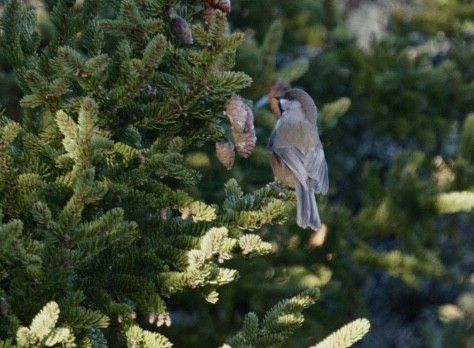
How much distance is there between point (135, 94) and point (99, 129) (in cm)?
19

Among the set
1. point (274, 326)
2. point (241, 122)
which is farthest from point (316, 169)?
point (274, 326)

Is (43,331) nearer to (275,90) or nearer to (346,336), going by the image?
(346,336)

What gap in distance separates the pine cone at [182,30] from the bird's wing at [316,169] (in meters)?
1.96

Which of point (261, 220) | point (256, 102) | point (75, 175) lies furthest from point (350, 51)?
point (75, 175)

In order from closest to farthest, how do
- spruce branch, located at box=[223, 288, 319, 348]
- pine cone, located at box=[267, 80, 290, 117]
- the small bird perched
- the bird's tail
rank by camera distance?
spruce branch, located at box=[223, 288, 319, 348]
the bird's tail
the small bird perched
pine cone, located at box=[267, 80, 290, 117]

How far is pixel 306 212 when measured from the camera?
429 centimetres

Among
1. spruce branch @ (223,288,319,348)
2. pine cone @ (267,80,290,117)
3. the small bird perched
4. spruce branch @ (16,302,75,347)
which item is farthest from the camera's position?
pine cone @ (267,80,290,117)

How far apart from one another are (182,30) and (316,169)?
2194mm

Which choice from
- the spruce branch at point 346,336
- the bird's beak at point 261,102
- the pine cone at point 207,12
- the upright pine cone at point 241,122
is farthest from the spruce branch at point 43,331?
the bird's beak at point 261,102

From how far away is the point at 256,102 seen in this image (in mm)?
5605

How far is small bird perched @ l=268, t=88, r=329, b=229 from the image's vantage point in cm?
472

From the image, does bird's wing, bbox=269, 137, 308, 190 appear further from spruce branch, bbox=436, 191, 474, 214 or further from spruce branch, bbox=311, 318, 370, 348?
spruce branch, bbox=311, 318, 370, 348

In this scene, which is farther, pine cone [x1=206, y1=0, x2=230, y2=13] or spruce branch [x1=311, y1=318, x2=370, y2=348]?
pine cone [x1=206, y1=0, x2=230, y2=13]

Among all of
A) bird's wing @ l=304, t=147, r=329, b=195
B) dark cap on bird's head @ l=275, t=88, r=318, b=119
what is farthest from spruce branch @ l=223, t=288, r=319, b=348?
dark cap on bird's head @ l=275, t=88, r=318, b=119
